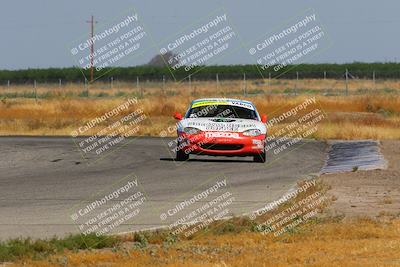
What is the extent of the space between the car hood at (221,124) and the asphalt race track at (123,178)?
0.86 metres

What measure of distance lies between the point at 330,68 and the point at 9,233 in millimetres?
115545

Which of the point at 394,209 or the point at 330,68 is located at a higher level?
the point at 394,209

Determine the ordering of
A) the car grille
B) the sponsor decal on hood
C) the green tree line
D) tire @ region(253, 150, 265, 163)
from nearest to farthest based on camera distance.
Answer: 1. the car grille
2. tire @ region(253, 150, 265, 163)
3. the sponsor decal on hood
4. the green tree line

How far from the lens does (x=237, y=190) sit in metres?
18.4

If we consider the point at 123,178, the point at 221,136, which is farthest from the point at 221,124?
the point at 123,178

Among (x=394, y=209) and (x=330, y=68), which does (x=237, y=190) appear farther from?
(x=330, y=68)

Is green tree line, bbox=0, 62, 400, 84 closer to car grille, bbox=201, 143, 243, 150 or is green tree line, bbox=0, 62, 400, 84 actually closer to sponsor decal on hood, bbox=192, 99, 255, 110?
sponsor decal on hood, bbox=192, 99, 255, 110

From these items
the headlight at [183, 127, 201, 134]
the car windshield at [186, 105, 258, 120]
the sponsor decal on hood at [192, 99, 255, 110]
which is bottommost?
the headlight at [183, 127, 201, 134]

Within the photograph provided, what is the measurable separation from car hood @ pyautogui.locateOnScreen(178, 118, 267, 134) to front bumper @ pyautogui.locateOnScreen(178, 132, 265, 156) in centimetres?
12

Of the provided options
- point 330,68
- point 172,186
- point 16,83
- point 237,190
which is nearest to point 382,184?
point 237,190

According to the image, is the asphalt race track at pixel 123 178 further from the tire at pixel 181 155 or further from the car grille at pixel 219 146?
the car grille at pixel 219 146

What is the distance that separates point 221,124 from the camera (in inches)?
903

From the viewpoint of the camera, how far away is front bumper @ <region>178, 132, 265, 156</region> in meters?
22.8

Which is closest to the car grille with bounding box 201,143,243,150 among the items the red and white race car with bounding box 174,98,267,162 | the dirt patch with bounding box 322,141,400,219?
the red and white race car with bounding box 174,98,267,162
